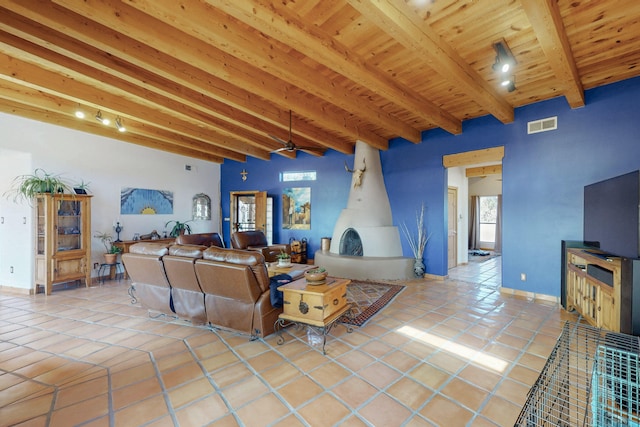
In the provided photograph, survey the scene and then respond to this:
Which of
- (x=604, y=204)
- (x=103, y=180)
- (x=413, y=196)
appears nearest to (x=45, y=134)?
(x=103, y=180)

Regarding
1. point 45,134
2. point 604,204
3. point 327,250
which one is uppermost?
point 45,134

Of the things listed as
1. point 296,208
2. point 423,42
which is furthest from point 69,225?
point 423,42

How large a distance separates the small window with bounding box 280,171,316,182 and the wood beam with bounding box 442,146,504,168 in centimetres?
325

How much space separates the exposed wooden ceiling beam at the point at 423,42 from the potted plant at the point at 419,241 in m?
2.55

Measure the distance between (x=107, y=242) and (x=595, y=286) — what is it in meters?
7.81

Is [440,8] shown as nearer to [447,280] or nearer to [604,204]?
[604,204]

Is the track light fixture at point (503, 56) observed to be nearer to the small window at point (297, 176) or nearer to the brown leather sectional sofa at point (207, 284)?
the brown leather sectional sofa at point (207, 284)

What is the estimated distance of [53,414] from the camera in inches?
71.4

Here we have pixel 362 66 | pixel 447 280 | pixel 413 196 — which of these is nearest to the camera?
pixel 362 66

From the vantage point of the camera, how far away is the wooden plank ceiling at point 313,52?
2.27 meters

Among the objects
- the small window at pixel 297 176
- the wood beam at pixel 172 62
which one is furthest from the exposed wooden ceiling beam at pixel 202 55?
the small window at pixel 297 176

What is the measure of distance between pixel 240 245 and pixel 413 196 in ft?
12.9

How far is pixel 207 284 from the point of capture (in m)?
2.94

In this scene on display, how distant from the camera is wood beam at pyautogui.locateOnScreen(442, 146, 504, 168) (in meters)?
4.67
